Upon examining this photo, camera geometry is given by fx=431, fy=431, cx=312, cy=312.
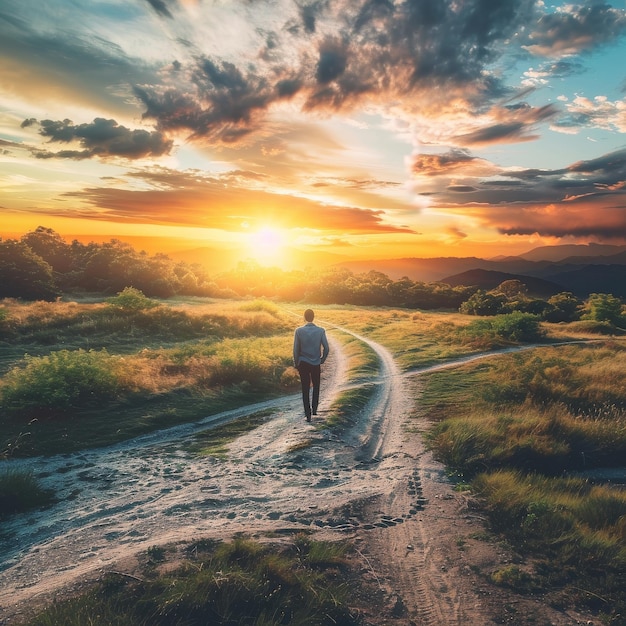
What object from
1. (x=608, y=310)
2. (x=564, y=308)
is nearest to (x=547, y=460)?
(x=608, y=310)

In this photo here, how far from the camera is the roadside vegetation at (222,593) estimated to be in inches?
189

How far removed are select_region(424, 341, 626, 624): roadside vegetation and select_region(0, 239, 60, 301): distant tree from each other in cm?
4557

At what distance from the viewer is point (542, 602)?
5.34 m

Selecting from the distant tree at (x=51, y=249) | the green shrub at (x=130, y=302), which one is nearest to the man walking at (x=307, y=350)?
the green shrub at (x=130, y=302)

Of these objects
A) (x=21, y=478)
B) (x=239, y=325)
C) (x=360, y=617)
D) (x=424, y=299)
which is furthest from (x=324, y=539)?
(x=424, y=299)

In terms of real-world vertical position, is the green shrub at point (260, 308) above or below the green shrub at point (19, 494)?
above

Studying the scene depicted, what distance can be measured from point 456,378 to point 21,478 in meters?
15.2

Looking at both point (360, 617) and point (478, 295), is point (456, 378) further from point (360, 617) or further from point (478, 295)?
point (478, 295)

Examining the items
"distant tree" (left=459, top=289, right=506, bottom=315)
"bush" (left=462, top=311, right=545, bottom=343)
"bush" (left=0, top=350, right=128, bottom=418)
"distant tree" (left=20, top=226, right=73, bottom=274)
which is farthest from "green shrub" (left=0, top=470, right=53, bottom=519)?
"distant tree" (left=20, top=226, right=73, bottom=274)

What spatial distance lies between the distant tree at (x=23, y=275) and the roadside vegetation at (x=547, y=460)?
150 ft

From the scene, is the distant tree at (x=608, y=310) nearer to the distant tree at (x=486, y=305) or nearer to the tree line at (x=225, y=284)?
the tree line at (x=225, y=284)

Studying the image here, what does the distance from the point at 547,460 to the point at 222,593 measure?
845cm

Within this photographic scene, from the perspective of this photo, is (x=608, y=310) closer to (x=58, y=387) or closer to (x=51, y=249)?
(x=58, y=387)

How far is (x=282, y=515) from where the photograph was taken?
7.07m
